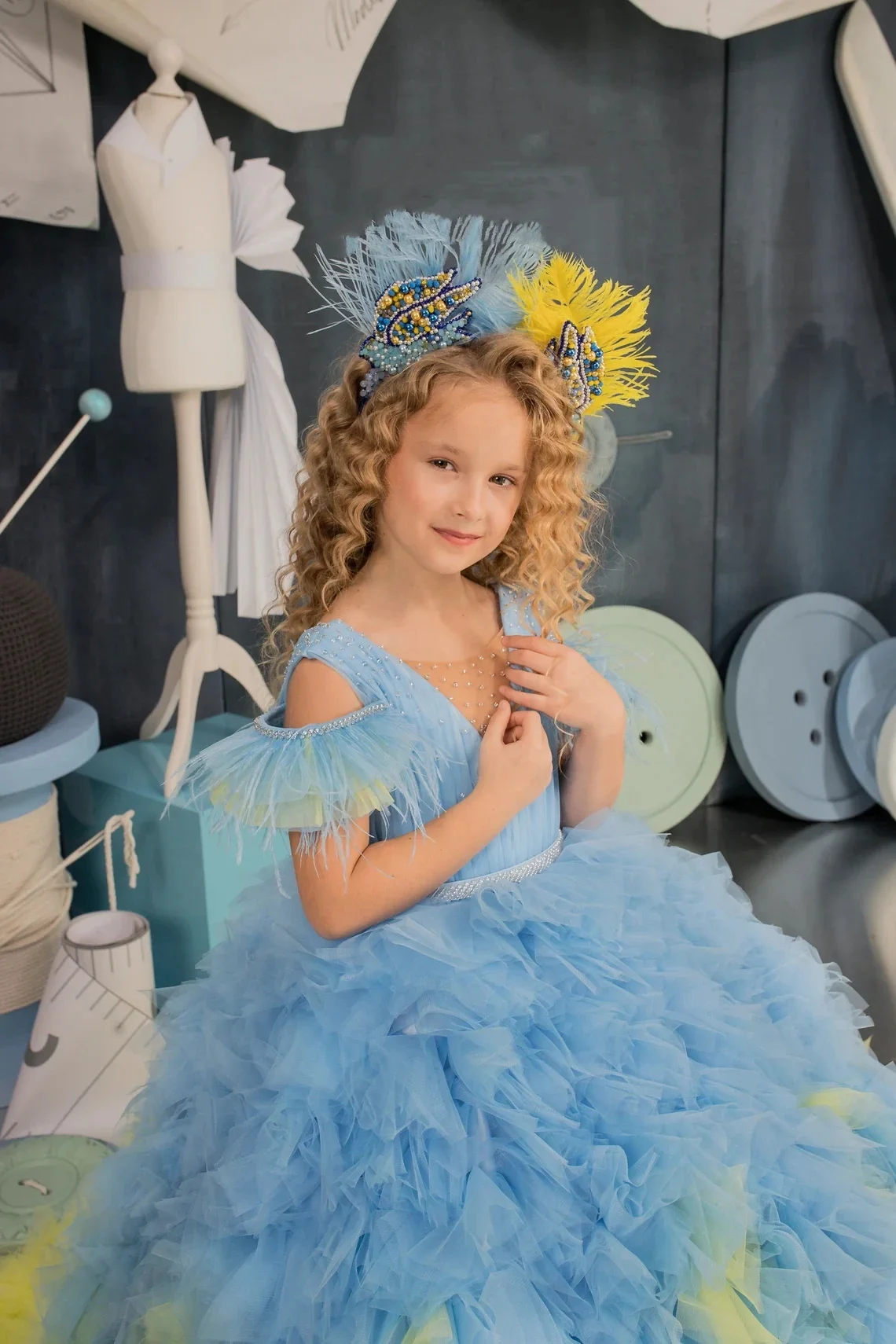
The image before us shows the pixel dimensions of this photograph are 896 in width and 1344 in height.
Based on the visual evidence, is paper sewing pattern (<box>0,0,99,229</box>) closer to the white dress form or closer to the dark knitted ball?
the white dress form

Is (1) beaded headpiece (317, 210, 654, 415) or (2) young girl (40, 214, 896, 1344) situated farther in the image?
(1) beaded headpiece (317, 210, 654, 415)

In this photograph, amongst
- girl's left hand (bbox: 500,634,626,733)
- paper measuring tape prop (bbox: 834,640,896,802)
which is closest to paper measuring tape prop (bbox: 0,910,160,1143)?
girl's left hand (bbox: 500,634,626,733)

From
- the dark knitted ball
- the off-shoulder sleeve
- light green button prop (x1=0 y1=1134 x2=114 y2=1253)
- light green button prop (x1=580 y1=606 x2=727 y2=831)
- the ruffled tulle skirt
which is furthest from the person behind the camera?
light green button prop (x1=580 y1=606 x2=727 y2=831)

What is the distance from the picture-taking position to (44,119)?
182cm

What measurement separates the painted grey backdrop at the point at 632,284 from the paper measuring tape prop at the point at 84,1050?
0.63 meters

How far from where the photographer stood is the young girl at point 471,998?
83 centimetres

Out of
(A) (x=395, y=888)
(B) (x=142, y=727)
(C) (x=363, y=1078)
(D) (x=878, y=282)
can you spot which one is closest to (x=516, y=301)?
(A) (x=395, y=888)

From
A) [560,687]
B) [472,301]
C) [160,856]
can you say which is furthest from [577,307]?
[160,856]

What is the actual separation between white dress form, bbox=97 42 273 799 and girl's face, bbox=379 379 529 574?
76cm

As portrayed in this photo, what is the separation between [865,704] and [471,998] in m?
1.92

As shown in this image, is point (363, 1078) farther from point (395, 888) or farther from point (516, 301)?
point (516, 301)

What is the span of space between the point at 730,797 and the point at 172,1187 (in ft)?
6.36

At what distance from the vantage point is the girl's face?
3.38ft

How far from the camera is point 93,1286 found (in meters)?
1.09
